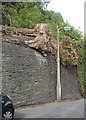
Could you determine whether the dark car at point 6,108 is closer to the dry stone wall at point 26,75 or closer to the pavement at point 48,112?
the pavement at point 48,112

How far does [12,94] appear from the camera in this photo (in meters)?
18.2

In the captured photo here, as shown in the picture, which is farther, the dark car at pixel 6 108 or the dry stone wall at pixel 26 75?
the dry stone wall at pixel 26 75

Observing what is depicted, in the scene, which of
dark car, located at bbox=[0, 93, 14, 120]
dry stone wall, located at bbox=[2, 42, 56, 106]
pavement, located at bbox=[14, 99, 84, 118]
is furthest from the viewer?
dry stone wall, located at bbox=[2, 42, 56, 106]

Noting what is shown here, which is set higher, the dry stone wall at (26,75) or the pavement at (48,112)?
the dry stone wall at (26,75)

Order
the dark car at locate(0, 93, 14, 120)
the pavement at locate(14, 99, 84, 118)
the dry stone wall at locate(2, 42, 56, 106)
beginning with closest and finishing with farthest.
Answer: the dark car at locate(0, 93, 14, 120), the pavement at locate(14, 99, 84, 118), the dry stone wall at locate(2, 42, 56, 106)

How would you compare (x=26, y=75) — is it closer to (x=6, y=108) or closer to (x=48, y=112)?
(x=48, y=112)

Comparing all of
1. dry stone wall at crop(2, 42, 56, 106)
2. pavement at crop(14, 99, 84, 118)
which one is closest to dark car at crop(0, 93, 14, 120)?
pavement at crop(14, 99, 84, 118)

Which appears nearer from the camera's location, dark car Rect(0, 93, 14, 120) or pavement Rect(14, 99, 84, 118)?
dark car Rect(0, 93, 14, 120)

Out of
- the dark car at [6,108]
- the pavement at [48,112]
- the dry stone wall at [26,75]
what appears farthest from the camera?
the dry stone wall at [26,75]

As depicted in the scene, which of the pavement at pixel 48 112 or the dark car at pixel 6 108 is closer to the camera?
the dark car at pixel 6 108

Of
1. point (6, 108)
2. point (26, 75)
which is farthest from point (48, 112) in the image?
point (6, 108)

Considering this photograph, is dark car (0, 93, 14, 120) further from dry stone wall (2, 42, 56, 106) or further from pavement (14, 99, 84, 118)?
dry stone wall (2, 42, 56, 106)

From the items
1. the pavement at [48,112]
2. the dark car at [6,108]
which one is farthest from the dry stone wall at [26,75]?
the dark car at [6,108]

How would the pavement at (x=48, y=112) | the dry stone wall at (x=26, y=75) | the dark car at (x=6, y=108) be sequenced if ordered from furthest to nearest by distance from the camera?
1. the dry stone wall at (x=26, y=75)
2. the pavement at (x=48, y=112)
3. the dark car at (x=6, y=108)
